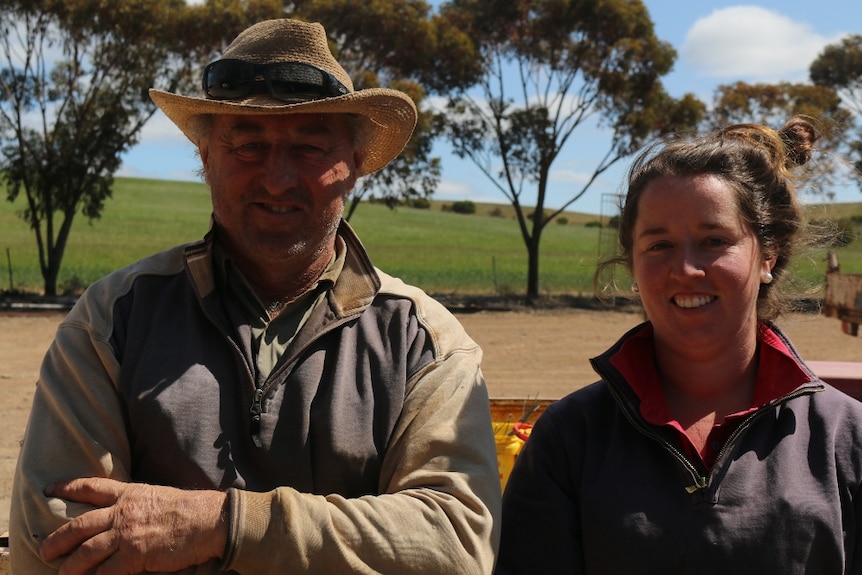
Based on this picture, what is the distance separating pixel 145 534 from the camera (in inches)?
81.7

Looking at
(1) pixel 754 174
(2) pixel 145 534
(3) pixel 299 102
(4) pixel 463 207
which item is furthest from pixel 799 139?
(4) pixel 463 207

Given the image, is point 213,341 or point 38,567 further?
point 213,341

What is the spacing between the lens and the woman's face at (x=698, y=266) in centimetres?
226

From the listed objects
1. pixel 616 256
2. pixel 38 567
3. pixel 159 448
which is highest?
pixel 616 256

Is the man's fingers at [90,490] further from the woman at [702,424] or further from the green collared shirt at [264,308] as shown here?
the woman at [702,424]

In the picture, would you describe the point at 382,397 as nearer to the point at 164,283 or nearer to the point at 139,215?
the point at 164,283

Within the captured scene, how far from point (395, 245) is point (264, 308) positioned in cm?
3461

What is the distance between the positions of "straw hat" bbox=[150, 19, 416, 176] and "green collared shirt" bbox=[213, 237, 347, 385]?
1.22ft

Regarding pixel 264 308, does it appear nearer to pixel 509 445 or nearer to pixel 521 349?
pixel 509 445

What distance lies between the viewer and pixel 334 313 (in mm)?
2500

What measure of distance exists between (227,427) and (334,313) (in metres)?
0.39

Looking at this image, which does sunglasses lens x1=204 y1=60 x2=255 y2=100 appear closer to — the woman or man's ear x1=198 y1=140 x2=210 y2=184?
man's ear x1=198 y1=140 x2=210 y2=184

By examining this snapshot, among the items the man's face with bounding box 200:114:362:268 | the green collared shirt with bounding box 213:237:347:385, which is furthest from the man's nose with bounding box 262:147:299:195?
the green collared shirt with bounding box 213:237:347:385

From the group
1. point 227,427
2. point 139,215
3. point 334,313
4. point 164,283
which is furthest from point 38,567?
point 139,215
